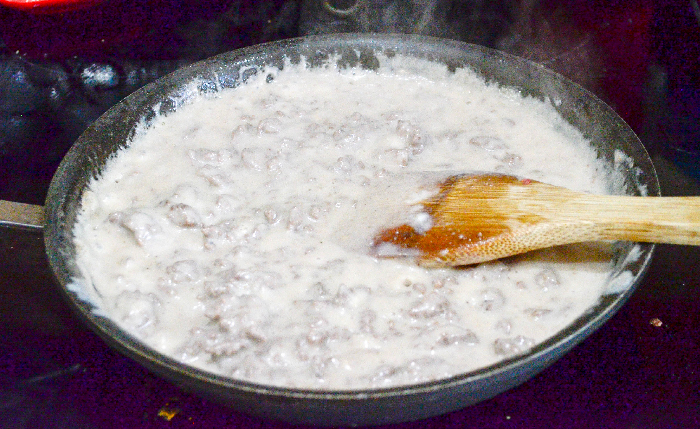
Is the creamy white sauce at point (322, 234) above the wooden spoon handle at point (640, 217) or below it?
below

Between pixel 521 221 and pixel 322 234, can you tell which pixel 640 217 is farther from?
pixel 322 234

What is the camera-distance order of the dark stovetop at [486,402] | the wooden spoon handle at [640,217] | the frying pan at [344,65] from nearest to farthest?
the frying pan at [344,65] < the wooden spoon handle at [640,217] < the dark stovetop at [486,402]

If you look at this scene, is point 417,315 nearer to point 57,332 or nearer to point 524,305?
point 524,305

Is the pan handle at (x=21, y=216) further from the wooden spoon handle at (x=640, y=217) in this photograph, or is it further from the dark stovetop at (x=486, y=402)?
the wooden spoon handle at (x=640, y=217)

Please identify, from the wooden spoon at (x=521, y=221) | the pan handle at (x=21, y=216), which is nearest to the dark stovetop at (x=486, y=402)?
the pan handle at (x=21, y=216)

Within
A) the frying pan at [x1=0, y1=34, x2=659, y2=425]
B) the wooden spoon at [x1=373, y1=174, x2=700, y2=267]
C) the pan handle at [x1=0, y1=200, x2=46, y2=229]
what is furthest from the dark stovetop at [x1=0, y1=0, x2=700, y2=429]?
the wooden spoon at [x1=373, y1=174, x2=700, y2=267]

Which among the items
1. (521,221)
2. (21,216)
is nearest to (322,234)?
(521,221)

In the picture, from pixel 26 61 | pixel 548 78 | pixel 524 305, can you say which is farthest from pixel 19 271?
pixel 548 78
